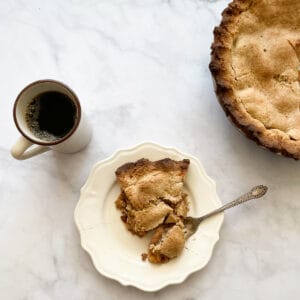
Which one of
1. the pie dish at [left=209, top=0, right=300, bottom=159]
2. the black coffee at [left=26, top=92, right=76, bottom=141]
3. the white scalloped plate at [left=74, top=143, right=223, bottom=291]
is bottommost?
the white scalloped plate at [left=74, top=143, right=223, bottom=291]

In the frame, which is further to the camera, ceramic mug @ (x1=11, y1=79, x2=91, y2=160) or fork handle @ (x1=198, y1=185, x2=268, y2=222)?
fork handle @ (x1=198, y1=185, x2=268, y2=222)

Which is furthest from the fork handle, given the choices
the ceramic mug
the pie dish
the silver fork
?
the ceramic mug

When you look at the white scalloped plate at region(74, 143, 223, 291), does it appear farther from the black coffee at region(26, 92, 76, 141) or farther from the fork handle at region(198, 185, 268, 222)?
the black coffee at region(26, 92, 76, 141)

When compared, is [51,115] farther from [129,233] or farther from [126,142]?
[129,233]

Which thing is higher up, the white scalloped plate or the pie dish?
the pie dish

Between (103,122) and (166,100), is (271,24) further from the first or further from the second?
(103,122)

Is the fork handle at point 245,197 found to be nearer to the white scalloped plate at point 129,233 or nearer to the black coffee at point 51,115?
the white scalloped plate at point 129,233

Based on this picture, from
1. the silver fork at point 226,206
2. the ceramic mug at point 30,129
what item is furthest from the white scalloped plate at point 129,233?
the ceramic mug at point 30,129
